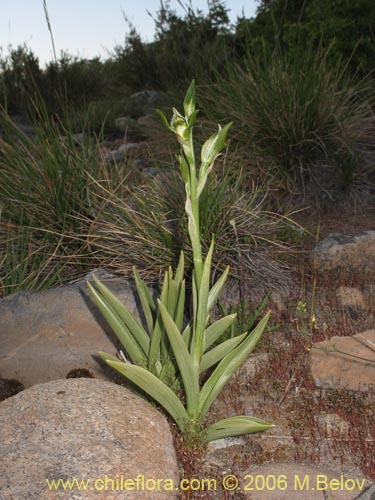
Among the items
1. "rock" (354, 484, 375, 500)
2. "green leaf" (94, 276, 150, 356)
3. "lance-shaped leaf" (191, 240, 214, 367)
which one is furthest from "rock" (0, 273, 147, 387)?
"rock" (354, 484, 375, 500)

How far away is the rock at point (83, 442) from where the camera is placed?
222 cm

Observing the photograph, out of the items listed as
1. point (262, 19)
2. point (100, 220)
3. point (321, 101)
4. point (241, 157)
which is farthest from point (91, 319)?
point (262, 19)

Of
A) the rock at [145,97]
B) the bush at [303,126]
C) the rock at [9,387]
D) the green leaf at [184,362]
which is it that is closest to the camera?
the green leaf at [184,362]

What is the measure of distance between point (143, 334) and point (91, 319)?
70cm

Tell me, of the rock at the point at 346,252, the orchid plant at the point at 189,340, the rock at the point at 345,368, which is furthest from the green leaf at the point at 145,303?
the rock at the point at 346,252

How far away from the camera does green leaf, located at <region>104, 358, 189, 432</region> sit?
2502mm

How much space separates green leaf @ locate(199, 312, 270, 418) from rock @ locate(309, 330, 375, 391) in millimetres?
610

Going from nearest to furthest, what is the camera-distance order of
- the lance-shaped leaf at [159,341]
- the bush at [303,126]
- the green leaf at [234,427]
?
the green leaf at [234,427] < the lance-shaped leaf at [159,341] < the bush at [303,126]

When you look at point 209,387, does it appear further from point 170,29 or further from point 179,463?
point 170,29

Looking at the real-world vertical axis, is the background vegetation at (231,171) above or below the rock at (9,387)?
above

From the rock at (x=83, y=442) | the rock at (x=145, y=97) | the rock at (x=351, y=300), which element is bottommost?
the rock at (x=351, y=300)

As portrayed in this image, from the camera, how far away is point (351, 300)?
156 inches

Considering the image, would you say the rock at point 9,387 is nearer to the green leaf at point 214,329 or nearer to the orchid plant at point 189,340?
the orchid plant at point 189,340

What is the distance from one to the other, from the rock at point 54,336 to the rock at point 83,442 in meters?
0.72
